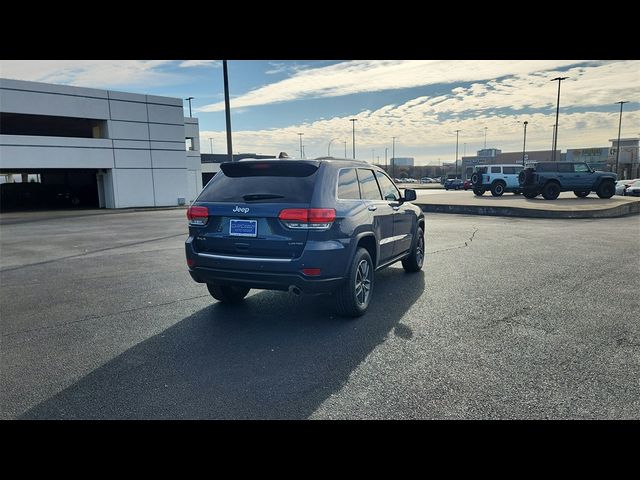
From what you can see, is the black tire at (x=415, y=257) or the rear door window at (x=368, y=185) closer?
the rear door window at (x=368, y=185)

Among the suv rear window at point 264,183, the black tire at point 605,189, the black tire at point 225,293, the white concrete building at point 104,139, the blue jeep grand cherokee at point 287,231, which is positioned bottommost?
the black tire at point 225,293

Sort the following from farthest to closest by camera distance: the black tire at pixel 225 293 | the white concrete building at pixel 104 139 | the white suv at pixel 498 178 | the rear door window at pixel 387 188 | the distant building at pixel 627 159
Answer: the distant building at pixel 627 159, the white suv at pixel 498 178, the white concrete building at pixel 104 139, the rear door window at pixel 387 188, the black tire at pixel 225 293

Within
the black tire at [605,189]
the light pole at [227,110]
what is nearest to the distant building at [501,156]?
the black tire at [605,189]

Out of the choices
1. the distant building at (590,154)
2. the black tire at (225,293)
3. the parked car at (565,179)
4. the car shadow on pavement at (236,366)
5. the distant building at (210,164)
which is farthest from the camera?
the distant building at (590,154)

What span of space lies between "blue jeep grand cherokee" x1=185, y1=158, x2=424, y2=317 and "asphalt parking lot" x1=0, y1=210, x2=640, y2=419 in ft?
1.80

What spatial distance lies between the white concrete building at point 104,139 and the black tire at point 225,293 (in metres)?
Result: 26.8

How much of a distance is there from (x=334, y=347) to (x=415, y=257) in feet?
11.9

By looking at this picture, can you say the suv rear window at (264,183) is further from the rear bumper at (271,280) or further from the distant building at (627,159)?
the distant building at (627,159)

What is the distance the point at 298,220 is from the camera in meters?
4.57

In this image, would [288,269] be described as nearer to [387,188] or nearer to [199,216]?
[199,216]

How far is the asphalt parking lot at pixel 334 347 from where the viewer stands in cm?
323
